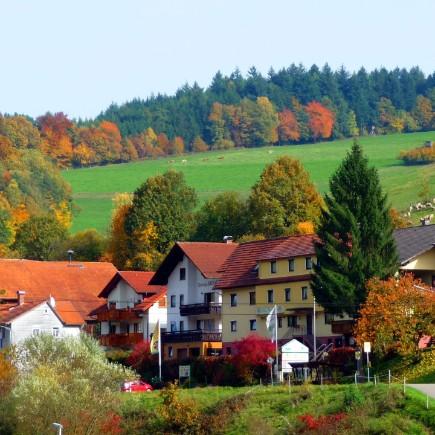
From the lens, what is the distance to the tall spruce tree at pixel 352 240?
261 ft

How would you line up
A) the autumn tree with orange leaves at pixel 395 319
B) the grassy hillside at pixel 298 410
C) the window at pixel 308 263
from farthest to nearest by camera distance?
the window at pixel 308 263 → the autumn tree with orange leaves at pixel 395 319 → the grassy hillside at pixel 298 410

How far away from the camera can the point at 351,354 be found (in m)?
77.6

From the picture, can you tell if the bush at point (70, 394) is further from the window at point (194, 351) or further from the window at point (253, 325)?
the window at point (194, 351)

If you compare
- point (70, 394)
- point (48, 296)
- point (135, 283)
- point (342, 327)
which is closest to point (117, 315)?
point (135, 283)

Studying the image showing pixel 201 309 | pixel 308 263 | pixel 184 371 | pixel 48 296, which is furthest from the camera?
pixel 48 296

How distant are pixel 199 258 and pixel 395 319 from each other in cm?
2881

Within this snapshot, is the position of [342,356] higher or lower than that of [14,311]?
lower

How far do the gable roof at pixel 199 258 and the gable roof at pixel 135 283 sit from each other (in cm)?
454

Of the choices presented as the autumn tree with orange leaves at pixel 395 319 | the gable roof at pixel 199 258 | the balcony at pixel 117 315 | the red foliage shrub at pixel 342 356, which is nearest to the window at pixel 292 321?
the gable roof at pixel 199 258

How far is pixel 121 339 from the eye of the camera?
108000mm

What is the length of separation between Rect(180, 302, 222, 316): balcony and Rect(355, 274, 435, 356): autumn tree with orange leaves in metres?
23.2

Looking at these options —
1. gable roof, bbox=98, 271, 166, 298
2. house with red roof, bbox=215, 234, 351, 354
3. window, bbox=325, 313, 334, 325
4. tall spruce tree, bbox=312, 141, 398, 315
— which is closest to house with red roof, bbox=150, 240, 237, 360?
house with red roof, bbox=215, 234, 351, 354

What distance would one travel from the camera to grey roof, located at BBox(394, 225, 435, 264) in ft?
273

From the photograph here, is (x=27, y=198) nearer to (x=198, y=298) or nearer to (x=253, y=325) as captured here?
(x=198, y=298)
